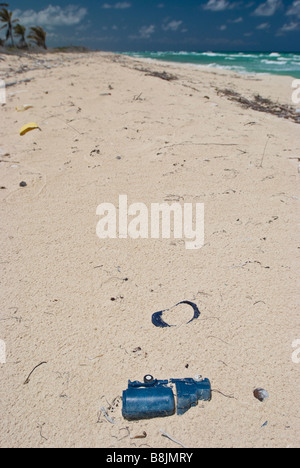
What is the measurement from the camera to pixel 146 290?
1.73m

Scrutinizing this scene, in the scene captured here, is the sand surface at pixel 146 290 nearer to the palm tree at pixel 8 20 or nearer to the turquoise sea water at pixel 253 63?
the turquoise sea water at pixel 253 63

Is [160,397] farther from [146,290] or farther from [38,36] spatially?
[38,36]

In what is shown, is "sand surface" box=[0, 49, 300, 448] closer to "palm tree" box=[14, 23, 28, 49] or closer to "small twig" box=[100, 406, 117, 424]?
"small twig" box=[100, 406, 117, 424]

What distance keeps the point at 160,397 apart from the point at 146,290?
0.63 m

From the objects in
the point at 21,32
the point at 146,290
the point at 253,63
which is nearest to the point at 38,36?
the point at 21,32

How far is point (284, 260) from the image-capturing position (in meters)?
1.88

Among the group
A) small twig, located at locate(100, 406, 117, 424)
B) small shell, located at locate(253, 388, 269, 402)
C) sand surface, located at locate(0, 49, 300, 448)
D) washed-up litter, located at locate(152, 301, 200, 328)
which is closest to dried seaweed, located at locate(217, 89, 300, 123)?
sand surface, located at locate(0, 49, 300, 448)

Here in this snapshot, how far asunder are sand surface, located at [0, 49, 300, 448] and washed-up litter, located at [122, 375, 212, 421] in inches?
1.4

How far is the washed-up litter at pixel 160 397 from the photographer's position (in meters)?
1.18

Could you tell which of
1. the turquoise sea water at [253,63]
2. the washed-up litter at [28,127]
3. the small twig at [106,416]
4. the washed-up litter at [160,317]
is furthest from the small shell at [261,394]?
the turquoise sea water at [253,63]

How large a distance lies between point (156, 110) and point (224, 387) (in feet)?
13.3

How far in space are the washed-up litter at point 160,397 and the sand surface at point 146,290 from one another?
4 cm

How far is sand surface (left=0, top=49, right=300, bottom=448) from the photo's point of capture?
1194mm
